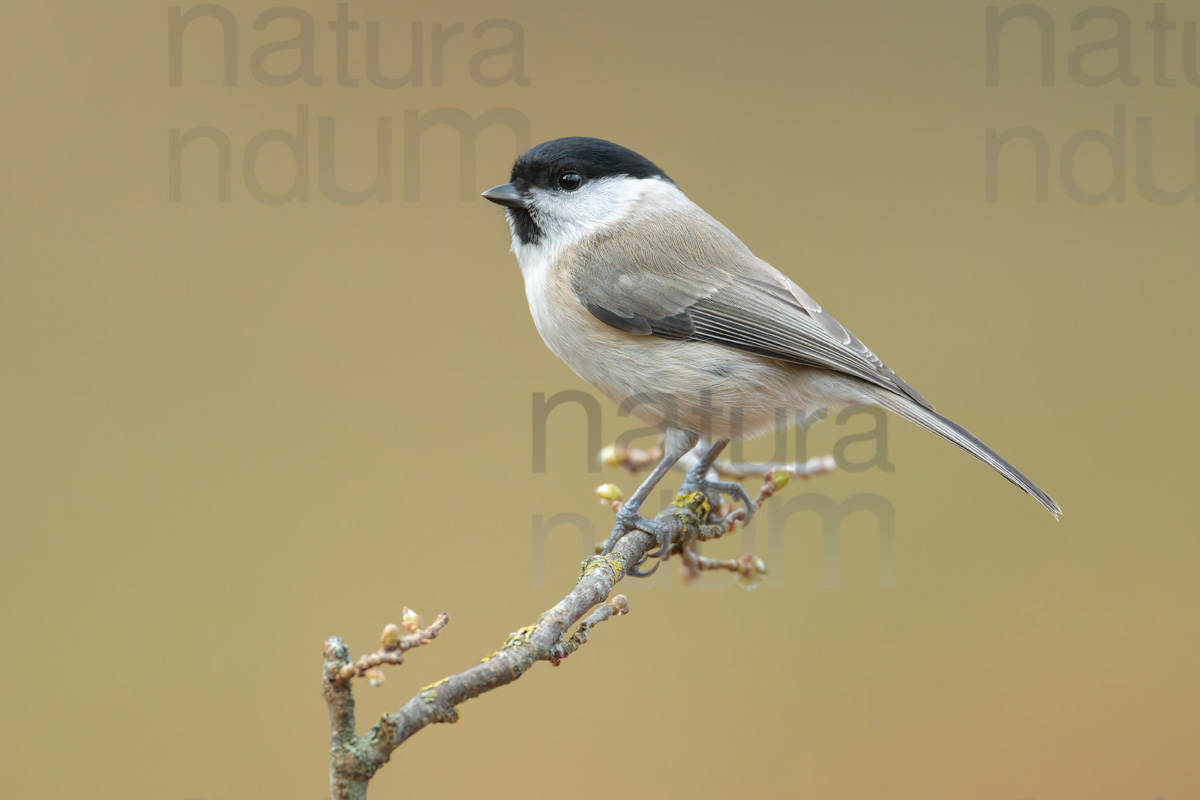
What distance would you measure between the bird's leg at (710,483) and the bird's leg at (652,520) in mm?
89

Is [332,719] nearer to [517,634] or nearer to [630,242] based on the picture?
[517,634]

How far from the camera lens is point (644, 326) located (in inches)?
58.7

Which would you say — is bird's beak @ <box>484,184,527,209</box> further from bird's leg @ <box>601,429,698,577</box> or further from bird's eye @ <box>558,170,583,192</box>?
bird's leg @ <box>601,429,698,577</box>

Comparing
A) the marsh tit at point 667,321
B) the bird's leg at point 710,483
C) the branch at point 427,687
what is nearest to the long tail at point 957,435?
the marsh tit at point 667,321

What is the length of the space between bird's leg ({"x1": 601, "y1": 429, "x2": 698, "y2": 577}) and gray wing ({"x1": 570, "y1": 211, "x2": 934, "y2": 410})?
191mm

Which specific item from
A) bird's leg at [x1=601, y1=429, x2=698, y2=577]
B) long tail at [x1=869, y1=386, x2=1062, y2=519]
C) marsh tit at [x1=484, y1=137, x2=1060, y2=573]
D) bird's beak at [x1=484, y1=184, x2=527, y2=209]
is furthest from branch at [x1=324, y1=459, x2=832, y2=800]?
bird's beak at [x1=484, y1=184, x2=527, y2=209]

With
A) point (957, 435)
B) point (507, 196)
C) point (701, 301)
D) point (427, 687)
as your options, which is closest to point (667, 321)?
point (701, 301)

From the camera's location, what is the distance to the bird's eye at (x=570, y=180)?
5.21 ft

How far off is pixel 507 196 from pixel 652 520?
2.17 ft

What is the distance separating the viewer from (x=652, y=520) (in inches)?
56.4

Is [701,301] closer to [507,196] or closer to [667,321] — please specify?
[667,321]

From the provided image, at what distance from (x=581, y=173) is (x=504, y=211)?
19 cm

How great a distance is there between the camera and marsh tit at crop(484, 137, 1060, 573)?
1492 millimetres

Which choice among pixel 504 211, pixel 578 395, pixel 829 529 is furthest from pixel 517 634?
pixel 829 529
